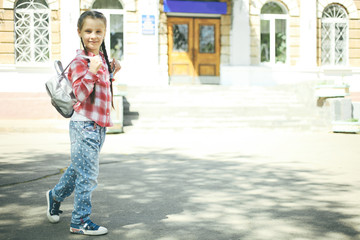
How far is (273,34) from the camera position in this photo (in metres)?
18.2

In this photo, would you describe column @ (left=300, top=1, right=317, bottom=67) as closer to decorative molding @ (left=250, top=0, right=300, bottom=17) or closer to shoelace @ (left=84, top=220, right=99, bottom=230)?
decorative molding @ (left=250, top=0, right=300, bottom=17)

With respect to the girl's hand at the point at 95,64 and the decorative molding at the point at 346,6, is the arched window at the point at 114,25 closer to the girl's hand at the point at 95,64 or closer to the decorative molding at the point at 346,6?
the decorative molding at the point at 346,6

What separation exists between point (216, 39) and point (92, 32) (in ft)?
50.1

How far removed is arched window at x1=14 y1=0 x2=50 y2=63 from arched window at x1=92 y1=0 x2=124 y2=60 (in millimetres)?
1911

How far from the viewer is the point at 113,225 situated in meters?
3.64

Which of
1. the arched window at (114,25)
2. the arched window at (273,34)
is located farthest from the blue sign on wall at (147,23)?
the arched window at (273,34)

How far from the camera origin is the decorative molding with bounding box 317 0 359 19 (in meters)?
18.1

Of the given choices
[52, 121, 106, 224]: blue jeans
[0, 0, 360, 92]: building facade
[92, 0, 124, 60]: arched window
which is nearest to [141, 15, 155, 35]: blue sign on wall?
[0, 0, 360, 92]: building facade

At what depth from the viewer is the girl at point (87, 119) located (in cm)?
337

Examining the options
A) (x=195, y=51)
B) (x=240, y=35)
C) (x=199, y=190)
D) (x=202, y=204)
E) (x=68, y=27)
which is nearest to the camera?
(x=202, y=204)

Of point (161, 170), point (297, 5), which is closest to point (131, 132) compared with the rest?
point (161, 170)

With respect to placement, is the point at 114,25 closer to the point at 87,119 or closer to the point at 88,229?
the point at 87,119

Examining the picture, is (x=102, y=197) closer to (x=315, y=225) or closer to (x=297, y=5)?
(x=315, y=225)

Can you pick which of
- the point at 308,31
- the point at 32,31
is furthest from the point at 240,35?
the point at 32,31
